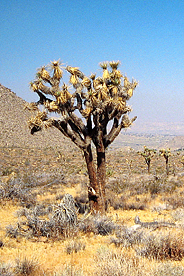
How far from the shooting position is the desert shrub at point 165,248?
4.97m

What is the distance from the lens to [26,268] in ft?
14.2

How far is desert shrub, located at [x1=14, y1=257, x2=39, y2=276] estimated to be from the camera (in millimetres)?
4301

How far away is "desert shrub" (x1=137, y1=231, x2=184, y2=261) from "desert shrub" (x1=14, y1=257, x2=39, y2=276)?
1985mm

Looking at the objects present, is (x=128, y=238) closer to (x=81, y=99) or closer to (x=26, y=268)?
(x=26, y=268)

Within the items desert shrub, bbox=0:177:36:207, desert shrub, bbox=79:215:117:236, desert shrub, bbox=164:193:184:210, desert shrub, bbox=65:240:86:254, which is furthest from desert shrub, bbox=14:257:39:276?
desert shrub, bbox=164:193:184:210

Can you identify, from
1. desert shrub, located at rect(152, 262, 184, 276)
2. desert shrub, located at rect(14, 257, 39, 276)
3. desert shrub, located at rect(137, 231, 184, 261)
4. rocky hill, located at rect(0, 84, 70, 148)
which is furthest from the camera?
rocky hill, located at rect(0, 84, 70, 148)

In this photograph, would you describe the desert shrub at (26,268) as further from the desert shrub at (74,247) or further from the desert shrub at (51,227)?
the desert shrub at (51,227)

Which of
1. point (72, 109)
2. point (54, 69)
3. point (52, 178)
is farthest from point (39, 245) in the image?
point (52, 178)

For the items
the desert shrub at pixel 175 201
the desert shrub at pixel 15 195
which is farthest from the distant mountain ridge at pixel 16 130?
the desert shrub at pixel 175 201

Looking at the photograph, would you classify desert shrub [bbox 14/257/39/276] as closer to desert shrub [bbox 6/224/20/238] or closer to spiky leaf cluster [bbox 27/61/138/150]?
desert shrub [bbox 6/224/20/238]

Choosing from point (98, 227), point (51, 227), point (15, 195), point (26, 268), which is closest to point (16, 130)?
point (15, 195)

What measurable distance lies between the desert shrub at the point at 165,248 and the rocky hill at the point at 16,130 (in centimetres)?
3659

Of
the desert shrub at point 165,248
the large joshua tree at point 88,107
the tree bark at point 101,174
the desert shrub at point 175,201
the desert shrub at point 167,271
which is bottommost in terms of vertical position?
the desert shrub at point 175,201

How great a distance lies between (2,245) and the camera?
5898 mm
